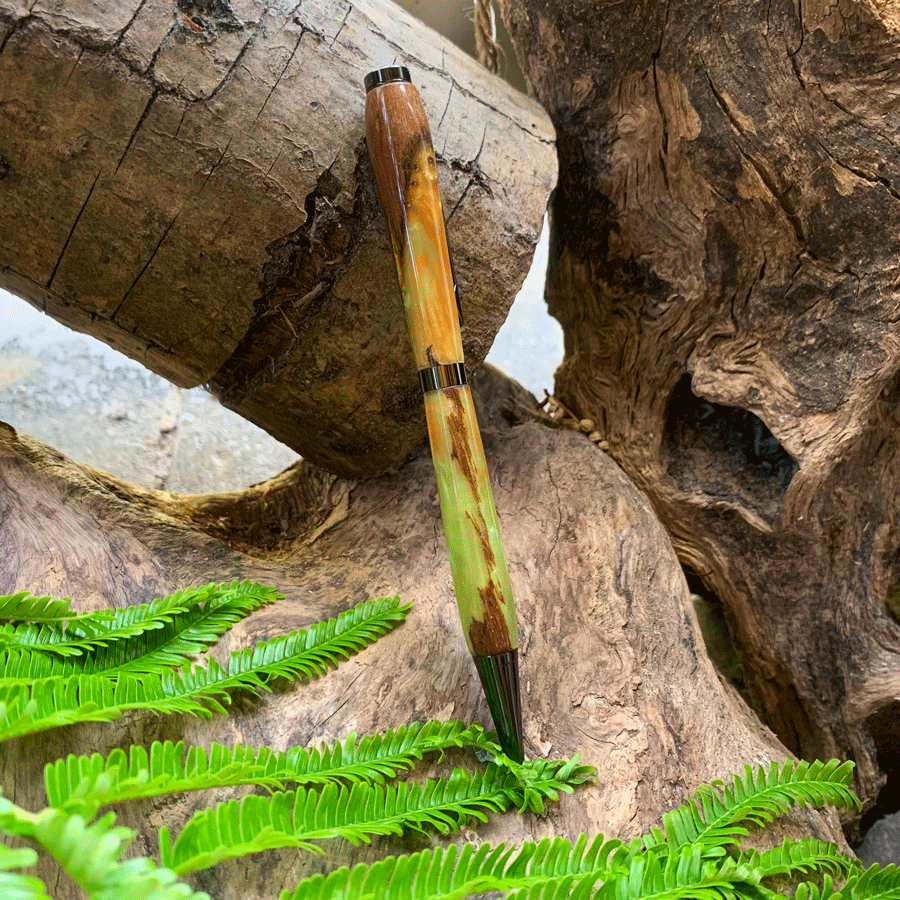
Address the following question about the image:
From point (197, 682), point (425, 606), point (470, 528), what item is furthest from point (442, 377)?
point (197, 682)

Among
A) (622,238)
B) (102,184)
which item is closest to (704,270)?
(622,238)

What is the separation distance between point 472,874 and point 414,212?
1.02 m

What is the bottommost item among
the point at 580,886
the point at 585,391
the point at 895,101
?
the point at 580,886

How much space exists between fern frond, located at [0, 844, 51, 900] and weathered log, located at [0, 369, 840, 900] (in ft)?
1.76

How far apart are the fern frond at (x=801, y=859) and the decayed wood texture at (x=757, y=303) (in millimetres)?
727

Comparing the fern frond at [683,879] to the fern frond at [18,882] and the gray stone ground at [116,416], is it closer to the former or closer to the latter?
the fern frond at [18,882]

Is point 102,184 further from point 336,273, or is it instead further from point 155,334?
point 336,273

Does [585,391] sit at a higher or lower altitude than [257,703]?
higher

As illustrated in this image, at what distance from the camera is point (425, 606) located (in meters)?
1.52

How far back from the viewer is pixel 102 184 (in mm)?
1384

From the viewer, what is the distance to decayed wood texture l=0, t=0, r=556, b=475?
52.1 inches

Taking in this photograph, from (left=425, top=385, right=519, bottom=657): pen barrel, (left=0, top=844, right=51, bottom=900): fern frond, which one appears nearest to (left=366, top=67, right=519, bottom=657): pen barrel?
(left=425, top=385, right=519, bottom=657): pen barrel

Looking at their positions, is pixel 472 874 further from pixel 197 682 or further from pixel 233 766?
pixel 197 682

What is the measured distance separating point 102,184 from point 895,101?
4.96 ft
